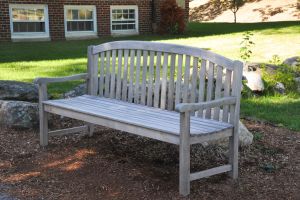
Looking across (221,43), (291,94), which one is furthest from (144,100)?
(221,43)

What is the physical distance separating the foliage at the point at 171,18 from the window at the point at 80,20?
2.70 m

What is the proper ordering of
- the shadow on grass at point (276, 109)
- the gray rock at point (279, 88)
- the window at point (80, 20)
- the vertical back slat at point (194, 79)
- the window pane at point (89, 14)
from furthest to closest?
the window pane at point (89, 14) < the window at point (80, 20) < the gray rock at point (279, 88) < the shadow on grass at point (276, 109) < the vertical back slat at point (194, 79)

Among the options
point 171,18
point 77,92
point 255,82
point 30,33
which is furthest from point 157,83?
point 171,18

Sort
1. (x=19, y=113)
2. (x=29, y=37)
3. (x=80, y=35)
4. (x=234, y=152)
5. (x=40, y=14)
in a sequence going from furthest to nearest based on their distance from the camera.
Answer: (x=80, y=35)
(x=40, y=14)
(x=29, y=37)
(x=19, y=113)
(x=234, y=152)

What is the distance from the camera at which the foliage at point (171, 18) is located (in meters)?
18.6

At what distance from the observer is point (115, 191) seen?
3.94m

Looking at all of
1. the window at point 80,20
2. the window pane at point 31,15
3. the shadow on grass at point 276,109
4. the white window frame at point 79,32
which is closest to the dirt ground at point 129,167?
the shadow on grass at point 276,109

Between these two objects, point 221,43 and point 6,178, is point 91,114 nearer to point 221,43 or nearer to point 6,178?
point 6,178

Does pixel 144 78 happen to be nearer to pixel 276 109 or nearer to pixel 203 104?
pixel 203 104

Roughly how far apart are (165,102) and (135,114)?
41 centimetres

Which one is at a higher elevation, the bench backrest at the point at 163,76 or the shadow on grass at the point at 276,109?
the bench backrest at the point at 163,76

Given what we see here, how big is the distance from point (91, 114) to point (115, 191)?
895 mm

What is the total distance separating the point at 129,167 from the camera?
14.7 feet

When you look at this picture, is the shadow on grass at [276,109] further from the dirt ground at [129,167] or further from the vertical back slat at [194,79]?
the vertical back slat at [194,79]
